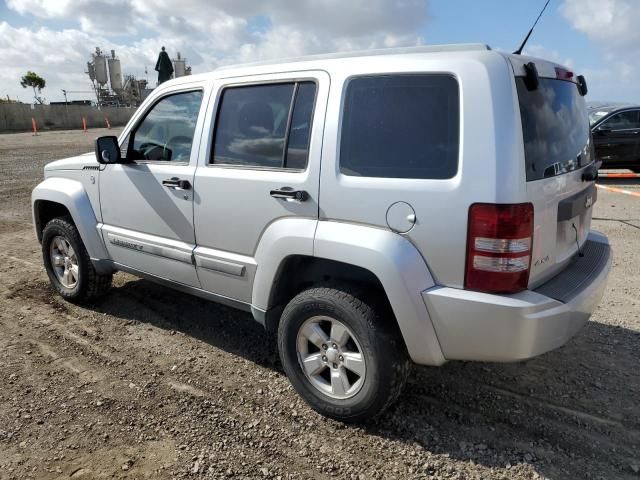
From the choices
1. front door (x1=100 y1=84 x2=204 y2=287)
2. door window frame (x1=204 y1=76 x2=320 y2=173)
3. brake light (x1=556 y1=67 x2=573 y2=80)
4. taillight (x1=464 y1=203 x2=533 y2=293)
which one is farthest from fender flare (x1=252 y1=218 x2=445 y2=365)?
brake light (x1=556 y1=67 x2=573 y2=80)

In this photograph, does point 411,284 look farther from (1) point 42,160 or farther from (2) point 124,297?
(1) point 42,160

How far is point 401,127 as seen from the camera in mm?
2564

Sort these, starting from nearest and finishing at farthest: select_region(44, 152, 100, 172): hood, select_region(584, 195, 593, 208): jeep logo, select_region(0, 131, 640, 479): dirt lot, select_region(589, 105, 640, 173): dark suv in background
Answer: select_region(0, 131, 640, 479): dirt lot < select_region(584, 195, 593, 208): jeep logo < select_region(44, 152, 100, 172): hood < select_region(589, 105, 640, 173): dark suv in background

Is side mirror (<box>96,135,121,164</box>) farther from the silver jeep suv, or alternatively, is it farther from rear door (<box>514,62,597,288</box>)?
rear door (<box>514,62,597,288</box>)

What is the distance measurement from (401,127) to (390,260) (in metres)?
0.67

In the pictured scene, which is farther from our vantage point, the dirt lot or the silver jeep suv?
the dirt lot

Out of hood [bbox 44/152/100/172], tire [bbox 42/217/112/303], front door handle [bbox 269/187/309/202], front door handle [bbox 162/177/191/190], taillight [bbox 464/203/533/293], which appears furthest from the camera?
tire [bbox 42/217/112/303]

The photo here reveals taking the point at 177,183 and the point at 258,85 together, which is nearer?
the point at 258,85

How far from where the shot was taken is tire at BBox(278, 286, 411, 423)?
2660 mm

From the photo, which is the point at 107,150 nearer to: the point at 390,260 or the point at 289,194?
the point at 289,194

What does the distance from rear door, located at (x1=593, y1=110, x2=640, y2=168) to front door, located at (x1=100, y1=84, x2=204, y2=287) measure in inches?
429

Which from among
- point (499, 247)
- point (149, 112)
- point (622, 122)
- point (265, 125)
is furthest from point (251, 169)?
point (622, 122)

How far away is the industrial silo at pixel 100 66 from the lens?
52.5 meters

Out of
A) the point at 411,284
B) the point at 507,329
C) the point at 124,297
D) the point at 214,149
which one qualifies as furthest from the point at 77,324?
the point at 507,329
